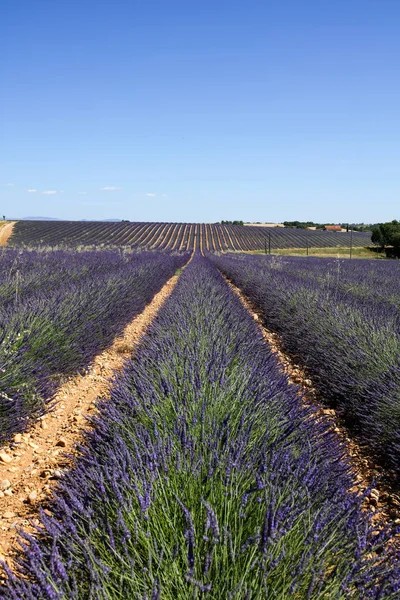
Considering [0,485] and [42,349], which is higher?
[42,349]

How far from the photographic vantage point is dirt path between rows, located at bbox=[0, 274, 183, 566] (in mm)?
2303

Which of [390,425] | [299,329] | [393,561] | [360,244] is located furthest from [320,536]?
[360,244]

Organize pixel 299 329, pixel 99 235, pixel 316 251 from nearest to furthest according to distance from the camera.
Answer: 1. pixel 299 329
2. pixel 316 251
3. pixel 99 235

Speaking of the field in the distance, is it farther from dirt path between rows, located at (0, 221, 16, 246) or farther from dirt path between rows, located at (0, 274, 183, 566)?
dirt path between rows, located at (0, 274, 183, 566)

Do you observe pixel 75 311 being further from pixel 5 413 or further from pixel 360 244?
pixel 360 244

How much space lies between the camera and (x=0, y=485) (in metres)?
2.69

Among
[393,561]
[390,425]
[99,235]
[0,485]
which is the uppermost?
[99,235]

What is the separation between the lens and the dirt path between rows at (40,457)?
2.30 metres

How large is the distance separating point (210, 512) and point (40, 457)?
2189 millimetres

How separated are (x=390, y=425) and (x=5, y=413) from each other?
2716 mm

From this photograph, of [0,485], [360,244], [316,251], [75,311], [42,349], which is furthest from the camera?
[360,244]

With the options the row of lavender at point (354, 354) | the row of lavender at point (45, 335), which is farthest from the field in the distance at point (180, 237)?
the row of lavender at point (354, 354)

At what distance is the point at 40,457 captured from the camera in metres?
3.03

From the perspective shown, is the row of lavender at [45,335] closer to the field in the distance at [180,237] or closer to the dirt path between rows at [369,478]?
the dirt path between rows at [369,478]
